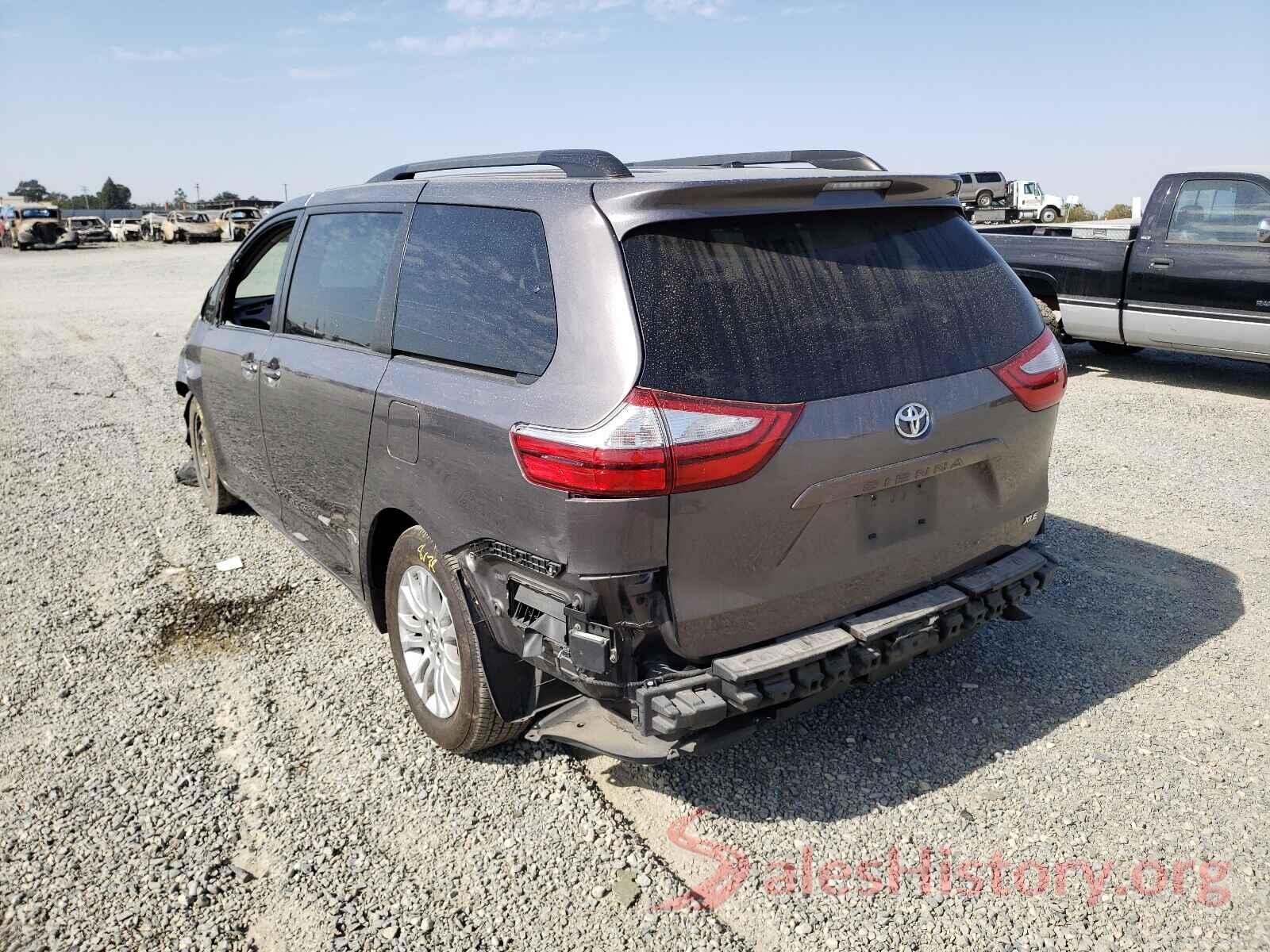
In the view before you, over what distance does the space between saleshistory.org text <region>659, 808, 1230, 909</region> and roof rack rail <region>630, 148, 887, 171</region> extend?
234 centimetres

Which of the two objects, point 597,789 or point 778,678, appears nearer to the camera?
point 778,678

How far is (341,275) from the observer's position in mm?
3945

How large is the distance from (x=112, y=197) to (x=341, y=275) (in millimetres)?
129233

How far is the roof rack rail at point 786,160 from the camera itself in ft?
12.2

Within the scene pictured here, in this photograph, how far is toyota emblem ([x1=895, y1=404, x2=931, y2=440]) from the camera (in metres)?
2.82

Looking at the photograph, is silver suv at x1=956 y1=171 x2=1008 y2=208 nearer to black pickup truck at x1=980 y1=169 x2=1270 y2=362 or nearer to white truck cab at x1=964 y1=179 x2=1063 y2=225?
white truck cab at x1=964 y1=179 x2=1063 y2=225

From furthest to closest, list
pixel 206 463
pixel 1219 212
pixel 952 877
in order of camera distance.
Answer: pixel 1219 212
pixel 206 463
pixel 952 877

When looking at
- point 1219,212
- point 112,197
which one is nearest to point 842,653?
point 1219,212

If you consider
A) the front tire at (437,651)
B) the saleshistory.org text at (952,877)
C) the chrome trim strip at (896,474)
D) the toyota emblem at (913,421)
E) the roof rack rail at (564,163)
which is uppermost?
the roof rack rail at (564,163)

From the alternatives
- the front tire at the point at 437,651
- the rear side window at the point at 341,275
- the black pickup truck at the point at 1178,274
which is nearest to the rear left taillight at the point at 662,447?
the front tire at the point at 437,651

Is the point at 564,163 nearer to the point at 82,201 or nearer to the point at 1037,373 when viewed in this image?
the point at 1037,373

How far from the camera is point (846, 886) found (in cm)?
273

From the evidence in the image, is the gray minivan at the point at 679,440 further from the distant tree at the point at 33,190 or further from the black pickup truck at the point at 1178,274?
the distant tree at the point at 33,190

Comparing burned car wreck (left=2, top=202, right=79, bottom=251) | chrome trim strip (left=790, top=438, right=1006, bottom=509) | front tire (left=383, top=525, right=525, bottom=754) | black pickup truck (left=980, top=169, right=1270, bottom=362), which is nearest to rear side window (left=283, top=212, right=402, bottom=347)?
front tire (left=383, top=525, right=525, bottom=754)
